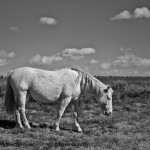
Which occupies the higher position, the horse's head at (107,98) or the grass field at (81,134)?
the horse's head at (107,98)

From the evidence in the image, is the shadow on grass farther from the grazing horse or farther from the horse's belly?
the horse's belly

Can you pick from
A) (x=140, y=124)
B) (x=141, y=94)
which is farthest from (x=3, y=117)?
(x=141, y=94)

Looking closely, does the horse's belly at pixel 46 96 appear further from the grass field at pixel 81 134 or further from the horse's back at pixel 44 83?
the grass field at pixel 81 134

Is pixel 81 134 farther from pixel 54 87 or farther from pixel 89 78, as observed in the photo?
pixel 89 78

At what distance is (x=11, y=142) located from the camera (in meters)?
6.75

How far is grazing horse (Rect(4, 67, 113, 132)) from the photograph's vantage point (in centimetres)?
859

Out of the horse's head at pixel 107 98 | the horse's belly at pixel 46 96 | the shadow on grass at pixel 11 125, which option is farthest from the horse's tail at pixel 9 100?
the horse's head at pixel 107 98

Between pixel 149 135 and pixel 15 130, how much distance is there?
414cm

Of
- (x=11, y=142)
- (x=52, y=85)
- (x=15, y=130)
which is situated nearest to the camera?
(x=11, y=142)

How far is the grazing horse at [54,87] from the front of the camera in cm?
859

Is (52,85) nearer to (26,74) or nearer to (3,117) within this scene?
(26,74)

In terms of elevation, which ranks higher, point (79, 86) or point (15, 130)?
point (79, 86)

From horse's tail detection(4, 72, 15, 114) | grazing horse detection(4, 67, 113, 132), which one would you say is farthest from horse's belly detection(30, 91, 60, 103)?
horse's tail detection(4, 72, 15, 114)

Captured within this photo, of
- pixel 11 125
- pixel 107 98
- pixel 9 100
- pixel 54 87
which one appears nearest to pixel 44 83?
pixel 54 87
